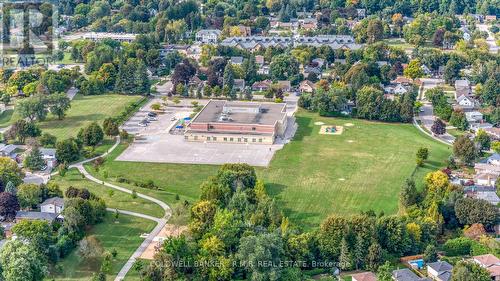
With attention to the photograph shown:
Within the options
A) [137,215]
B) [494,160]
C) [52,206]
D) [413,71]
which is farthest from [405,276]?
[413,71]

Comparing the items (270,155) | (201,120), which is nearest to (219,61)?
(201,120)

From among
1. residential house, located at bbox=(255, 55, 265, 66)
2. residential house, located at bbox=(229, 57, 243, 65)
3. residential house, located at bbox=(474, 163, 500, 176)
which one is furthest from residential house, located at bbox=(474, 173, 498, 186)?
residential house, located at bbox=(255, 55, 265, 66)

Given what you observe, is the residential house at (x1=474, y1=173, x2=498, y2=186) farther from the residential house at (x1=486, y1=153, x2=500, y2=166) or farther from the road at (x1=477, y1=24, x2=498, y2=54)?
the road at (x1=477, y1=24, x2=498, y2=54)

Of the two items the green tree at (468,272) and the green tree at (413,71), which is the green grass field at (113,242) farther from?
the green tree at (413,71)

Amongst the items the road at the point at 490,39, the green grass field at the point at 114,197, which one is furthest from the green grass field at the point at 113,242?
the road at the point at 490,39

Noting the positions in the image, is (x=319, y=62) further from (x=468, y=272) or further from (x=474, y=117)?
(x=468, y=272)

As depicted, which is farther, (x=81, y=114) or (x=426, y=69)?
(x=426, y=69)

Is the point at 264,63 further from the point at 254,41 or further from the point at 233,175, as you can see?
the point at 233,175
